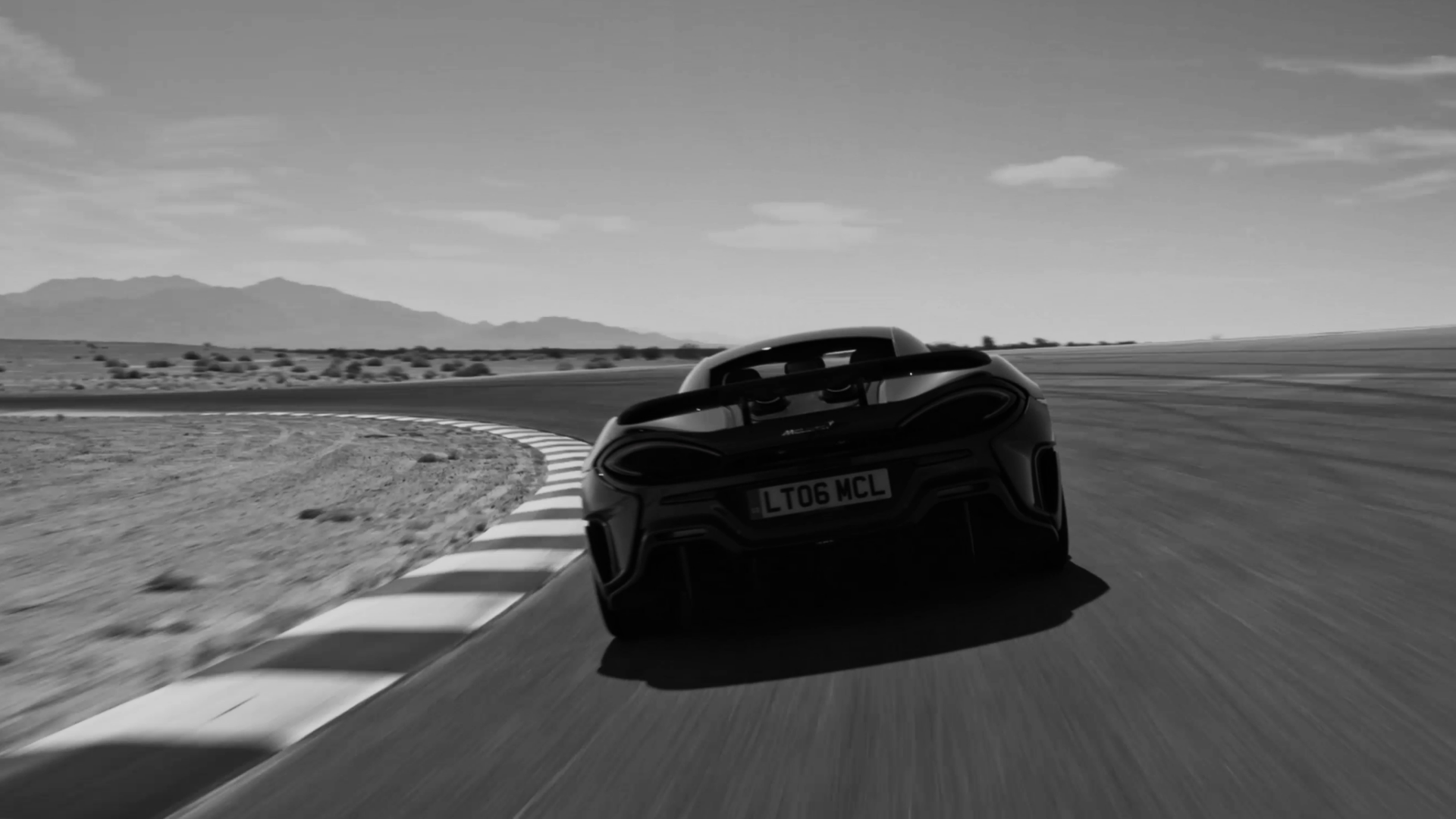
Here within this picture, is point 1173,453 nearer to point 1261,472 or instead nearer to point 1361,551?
point 1261,472

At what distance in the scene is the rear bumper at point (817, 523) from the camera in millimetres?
4016

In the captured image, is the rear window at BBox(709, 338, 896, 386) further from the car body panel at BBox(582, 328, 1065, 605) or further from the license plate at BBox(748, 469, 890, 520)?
the license plate at BBox(748, 469, 890, 520)

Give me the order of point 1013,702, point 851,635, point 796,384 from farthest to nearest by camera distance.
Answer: point 796,384 < point 851,635 < point 1013,702

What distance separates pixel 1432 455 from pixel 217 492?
9.82 metres

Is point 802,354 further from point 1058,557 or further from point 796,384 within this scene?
point 1058,557

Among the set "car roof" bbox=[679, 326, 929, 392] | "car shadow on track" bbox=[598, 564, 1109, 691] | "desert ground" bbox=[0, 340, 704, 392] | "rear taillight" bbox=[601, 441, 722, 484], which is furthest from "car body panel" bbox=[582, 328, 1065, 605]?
"desert ground" bbox=[0, 340, 704, 392]

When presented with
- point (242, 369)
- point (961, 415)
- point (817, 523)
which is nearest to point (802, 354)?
point (961, 415)

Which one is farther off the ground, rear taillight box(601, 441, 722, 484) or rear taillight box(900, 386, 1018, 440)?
rear taillight box(900, 386, 1018, 440)

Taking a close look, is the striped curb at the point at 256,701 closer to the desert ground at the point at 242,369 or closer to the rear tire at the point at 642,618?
the rear tire at the point at 642,618

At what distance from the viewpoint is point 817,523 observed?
158 inches

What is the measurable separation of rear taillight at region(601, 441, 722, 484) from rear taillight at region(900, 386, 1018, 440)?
688 mm

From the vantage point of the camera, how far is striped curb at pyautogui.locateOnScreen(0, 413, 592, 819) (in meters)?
3.29

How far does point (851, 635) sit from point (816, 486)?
55cm

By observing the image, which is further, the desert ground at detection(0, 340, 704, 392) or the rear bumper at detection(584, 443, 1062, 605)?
the desert ground at detection(0, 340, 704, 392)
